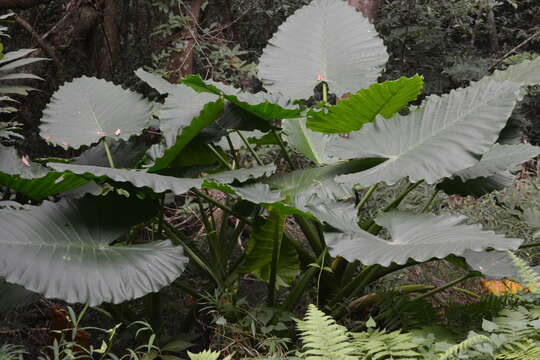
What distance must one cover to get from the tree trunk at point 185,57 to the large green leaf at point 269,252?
1.87 metres

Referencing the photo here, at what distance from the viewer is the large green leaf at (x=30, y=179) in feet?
5.72

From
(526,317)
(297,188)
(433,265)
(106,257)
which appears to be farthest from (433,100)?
(106,257)

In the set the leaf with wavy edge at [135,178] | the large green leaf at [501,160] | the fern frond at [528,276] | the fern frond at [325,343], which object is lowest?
the fern frond at [528,276]

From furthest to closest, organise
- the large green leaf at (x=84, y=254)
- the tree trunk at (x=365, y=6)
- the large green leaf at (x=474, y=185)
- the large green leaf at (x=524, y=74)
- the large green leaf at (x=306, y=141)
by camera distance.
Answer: the tree trunk at (x=365, y=6) < the large green leaf at (x=306, y=141) < the large green leaf at (x=524, y=74) < the large green leaf at (x=474, y=185) < the large green leaf at (x=84, y=254)

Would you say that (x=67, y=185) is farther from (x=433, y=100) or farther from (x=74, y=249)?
(x=433, y=100)

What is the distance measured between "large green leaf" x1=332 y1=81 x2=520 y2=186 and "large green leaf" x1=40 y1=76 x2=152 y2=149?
36.3 inches

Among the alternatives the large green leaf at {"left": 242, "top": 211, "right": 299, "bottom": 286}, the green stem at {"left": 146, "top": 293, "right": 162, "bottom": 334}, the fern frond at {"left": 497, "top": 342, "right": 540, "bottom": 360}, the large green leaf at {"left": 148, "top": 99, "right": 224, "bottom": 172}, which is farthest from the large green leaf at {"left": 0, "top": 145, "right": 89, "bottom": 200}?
the fern frond at {"left": 497, "top": 342, "right": 540, "bottom": 360}

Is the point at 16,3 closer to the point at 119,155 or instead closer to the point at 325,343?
the point at 119,155

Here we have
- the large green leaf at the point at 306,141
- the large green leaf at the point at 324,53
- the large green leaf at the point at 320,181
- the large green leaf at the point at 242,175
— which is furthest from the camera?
the large green leaf at the point at 324,53

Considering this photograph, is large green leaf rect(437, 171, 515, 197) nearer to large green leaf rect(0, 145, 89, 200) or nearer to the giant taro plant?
the giant taro plant

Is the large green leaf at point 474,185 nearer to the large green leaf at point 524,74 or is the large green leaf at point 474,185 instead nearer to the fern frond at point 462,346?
the large green leaf at point 524,74

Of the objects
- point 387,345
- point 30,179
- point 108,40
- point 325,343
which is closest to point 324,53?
point 30,179

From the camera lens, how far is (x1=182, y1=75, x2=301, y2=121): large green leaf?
6.24 feet

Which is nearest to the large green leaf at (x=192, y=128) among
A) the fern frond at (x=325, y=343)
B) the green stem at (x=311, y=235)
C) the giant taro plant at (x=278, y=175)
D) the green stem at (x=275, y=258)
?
the giant taro plant at (x=278, y=175)
